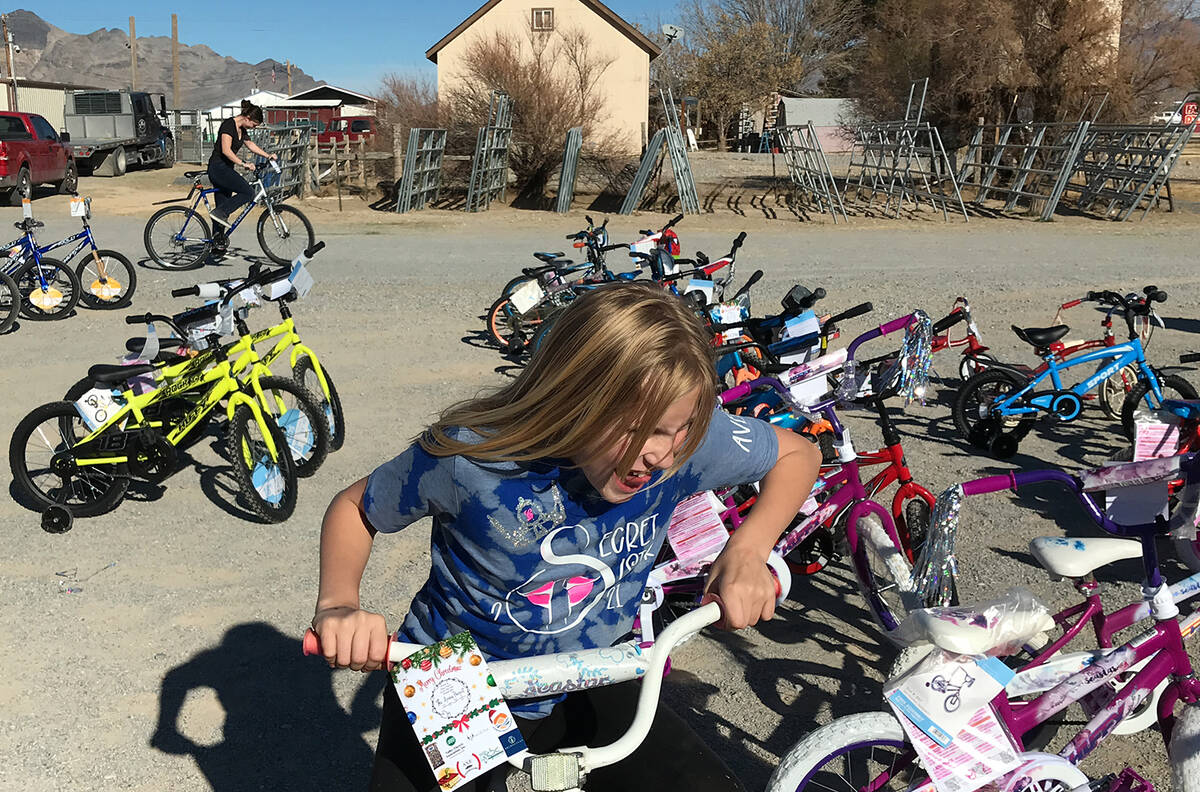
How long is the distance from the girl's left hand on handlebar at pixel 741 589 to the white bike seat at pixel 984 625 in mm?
683

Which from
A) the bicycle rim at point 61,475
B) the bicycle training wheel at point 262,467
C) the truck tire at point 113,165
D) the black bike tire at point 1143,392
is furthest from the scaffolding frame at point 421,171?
the black bike tire at point 1143,392

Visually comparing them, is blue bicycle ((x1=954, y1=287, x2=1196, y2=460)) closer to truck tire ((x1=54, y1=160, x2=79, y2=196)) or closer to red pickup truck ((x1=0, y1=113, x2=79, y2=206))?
red pickup truck ((x1=0, y1=113, x2=79, y2=206))

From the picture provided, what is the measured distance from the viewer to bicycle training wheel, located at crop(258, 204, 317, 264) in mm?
12391

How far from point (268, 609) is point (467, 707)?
9.61ft

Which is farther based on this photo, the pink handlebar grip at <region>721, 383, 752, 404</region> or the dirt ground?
the pink handlebar grip at <region>721, 383, 752, 404</region>

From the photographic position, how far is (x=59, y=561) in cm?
446

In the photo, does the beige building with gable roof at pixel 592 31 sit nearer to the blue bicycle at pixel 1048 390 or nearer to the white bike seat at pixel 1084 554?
the blue bicycle at pixel 1048 390

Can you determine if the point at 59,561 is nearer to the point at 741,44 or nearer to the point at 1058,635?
the point at 1058,635

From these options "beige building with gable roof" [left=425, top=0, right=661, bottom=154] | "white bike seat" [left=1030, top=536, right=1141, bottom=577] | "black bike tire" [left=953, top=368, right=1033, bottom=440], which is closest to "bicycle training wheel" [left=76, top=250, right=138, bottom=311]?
"black bike tire" [left=953, top=368, right=1033, bottom=440]

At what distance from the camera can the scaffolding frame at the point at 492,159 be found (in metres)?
19.9

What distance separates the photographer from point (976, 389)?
609cm

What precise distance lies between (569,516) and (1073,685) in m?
1.45

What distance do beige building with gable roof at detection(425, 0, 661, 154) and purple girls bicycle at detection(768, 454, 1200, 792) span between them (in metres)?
30.5

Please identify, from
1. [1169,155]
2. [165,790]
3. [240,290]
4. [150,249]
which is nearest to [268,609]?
[165,790]
